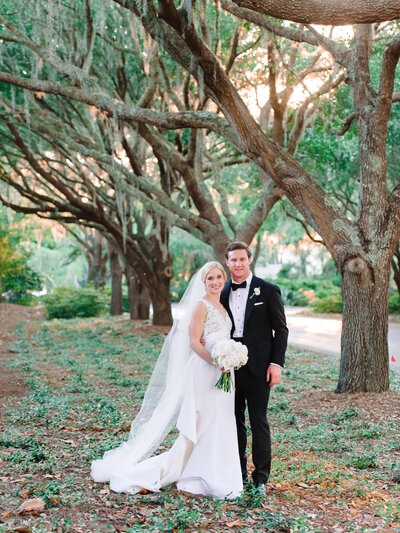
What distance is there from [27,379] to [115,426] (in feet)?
9.99

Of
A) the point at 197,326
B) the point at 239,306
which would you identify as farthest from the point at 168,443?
the point at 239,306

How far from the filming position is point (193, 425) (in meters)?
4.48

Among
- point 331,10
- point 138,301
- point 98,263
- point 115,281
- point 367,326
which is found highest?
point 331,10

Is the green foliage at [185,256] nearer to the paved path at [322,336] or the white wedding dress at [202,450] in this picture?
the paved path at [322,336]

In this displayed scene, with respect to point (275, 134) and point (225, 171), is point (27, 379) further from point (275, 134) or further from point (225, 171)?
point (225, 171)

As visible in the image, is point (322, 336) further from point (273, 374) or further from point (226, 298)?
point (273, 374)

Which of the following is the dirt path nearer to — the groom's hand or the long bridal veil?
the long bridal veil

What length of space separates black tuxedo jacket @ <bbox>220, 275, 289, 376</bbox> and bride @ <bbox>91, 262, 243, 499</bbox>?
0.65 ft

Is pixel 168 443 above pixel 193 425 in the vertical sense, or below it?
below

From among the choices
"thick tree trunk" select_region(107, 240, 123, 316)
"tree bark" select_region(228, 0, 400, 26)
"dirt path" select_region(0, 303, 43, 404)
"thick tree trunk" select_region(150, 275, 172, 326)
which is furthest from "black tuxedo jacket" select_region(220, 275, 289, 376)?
"thick tree trunk" select_region(107, 240, 123, 316)

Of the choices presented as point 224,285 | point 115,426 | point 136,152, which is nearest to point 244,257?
point 224,285

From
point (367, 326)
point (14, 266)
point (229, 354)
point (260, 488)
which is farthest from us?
point (14, 266)

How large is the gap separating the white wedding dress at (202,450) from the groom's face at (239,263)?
33 cm

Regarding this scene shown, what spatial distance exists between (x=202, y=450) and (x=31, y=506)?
1302 mm
